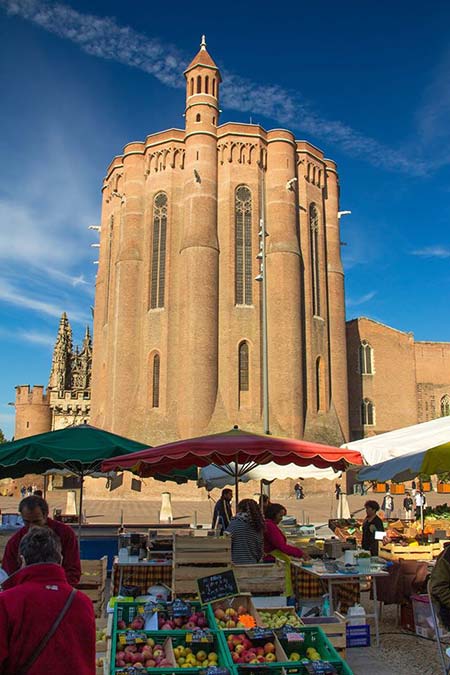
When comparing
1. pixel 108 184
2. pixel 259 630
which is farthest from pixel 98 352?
pixel 259 630

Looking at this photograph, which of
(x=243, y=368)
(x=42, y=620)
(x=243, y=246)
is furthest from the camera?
(x=243, y=246)

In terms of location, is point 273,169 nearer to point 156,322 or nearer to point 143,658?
point 156,322

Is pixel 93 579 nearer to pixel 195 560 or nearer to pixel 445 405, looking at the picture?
pixel 195 560

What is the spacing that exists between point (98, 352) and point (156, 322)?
7.05 meters

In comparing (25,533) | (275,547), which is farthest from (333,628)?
(25,533)

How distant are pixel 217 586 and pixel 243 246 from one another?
31599 mm

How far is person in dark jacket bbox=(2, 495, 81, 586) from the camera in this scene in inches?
199

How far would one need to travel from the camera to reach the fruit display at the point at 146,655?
4.52m

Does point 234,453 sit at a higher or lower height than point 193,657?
higher

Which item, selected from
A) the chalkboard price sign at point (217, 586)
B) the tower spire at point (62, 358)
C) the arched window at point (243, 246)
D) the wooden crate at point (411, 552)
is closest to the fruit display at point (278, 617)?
the chalkboard price sign at point (217, 586)

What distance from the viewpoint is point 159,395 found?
117 ft

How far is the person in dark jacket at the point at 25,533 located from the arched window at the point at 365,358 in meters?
40.1

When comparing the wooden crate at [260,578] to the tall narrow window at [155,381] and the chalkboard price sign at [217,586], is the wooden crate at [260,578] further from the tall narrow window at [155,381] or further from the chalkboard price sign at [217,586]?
the tall narrow window at [155,381]

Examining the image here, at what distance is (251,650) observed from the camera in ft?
15.8
